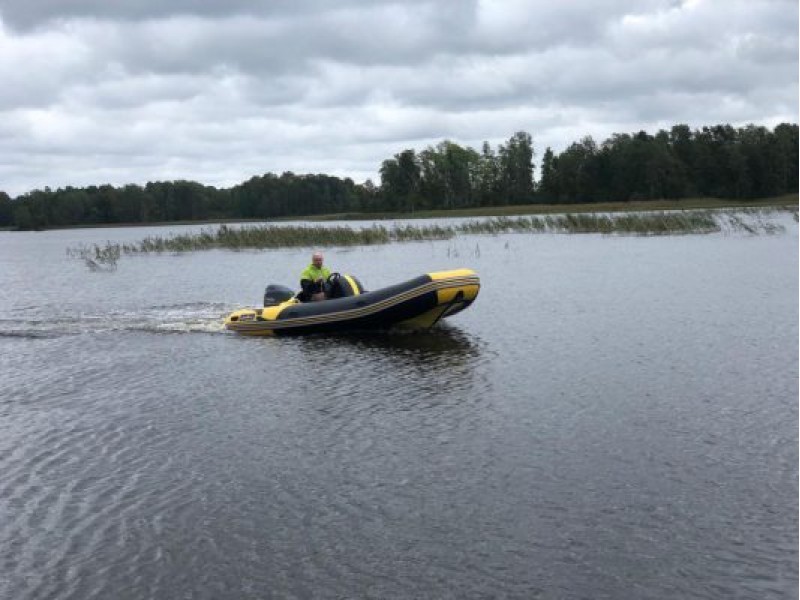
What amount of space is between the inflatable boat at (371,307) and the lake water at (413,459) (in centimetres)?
36

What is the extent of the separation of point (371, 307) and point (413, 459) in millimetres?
7289

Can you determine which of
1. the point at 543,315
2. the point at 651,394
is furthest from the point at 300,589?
the point at 543,315

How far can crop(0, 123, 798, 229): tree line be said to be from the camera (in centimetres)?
9231

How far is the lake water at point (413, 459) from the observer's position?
616cm

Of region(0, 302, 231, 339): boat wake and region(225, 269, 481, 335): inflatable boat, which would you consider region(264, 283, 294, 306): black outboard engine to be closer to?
region(225, 269, 481, 335): inflatable boat

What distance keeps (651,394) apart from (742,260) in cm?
1957

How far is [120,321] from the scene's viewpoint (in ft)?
64.4

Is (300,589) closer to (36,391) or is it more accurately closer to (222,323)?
(36,391)

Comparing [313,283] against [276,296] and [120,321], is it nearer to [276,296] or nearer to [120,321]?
[276,296]

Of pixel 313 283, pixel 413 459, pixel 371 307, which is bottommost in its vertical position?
pixel 413 459

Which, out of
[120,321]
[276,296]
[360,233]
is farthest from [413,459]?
[360,233]

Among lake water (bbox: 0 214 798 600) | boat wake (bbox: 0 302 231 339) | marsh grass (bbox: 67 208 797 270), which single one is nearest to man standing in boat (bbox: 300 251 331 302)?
lake water (bbox: 0 214 798 600)

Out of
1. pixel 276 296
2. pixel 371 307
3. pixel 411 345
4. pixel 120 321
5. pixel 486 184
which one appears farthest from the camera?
pixel 486 184

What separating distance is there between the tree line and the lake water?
7924 centimetres
